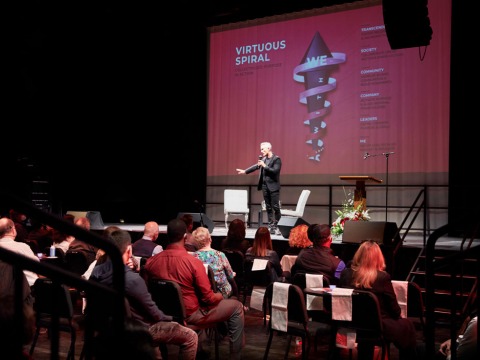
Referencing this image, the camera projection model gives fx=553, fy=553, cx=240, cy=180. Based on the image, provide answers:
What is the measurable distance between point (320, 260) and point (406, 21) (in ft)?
10.4

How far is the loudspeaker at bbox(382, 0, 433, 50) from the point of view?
20.6 ft

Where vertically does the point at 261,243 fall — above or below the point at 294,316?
above

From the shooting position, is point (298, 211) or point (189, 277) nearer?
point (189, 277)

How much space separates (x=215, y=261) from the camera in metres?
4.73

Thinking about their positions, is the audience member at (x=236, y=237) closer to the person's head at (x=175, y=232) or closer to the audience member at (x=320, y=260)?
the audience member at (x=320, y=260)

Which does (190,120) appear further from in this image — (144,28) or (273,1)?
(273,1)

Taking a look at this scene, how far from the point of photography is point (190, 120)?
40.9ft

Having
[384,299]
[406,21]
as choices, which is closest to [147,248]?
[384,299]

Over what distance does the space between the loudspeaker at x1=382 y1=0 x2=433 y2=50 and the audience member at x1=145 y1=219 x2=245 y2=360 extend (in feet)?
12.8

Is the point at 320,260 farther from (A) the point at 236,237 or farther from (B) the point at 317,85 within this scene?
(B) the point at 317,85

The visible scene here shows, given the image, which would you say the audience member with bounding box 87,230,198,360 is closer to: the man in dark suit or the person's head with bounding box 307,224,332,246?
the person's head with bounding box 307,224,332,246

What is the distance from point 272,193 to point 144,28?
5.12 metres

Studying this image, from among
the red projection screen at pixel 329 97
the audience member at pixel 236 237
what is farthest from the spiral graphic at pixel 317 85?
the audience member at pixel 236 237

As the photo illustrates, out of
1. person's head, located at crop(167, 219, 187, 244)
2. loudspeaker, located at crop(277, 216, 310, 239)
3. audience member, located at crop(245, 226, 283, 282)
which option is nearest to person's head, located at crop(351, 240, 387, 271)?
person's head, located at crop(167, 219, 187, 244)
